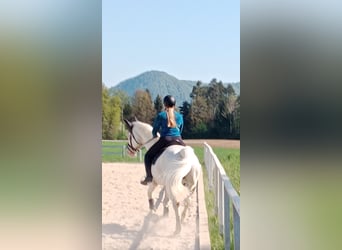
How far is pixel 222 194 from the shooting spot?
7.48 feet

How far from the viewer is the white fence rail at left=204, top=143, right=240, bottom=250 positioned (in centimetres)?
217

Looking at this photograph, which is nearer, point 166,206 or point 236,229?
point 236,229

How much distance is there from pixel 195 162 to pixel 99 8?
980mm

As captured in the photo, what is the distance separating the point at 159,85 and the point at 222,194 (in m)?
0.69

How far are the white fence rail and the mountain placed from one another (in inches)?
12.4

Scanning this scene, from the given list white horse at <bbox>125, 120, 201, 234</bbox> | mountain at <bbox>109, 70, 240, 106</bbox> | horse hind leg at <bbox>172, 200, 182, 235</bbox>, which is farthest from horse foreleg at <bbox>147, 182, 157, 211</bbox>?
mountain at <bbox>109, 70, 240, 106</bbox>

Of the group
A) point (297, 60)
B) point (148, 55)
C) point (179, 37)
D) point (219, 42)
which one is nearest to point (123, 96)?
point (148, 55)

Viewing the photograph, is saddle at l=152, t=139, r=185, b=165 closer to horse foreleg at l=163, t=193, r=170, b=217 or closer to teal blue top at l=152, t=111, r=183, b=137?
teal blue top at l=152, t=111, r=183, b=137

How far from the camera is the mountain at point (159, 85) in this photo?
7.30 ft

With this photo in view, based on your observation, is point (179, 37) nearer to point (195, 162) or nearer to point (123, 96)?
point (123, 96)

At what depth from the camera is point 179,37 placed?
88.7 inches

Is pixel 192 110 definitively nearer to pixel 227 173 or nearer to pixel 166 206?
pixel 227 173

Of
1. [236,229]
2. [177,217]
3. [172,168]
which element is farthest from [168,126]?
[236,229]

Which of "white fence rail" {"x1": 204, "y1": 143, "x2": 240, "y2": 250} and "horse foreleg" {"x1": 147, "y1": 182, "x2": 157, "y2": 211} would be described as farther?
"horse foreleg" {"x1": 147, "y1": 182, "x2": 157, "y2": 211}
